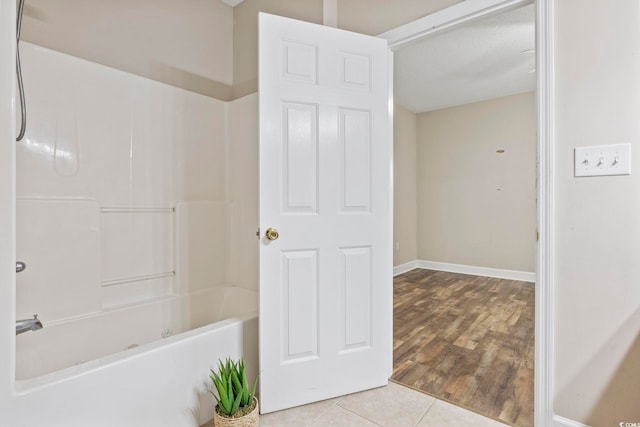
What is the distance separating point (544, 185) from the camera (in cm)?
135

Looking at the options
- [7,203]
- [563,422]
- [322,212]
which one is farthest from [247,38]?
[563,422]

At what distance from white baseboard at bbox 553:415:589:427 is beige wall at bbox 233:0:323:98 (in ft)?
8.55

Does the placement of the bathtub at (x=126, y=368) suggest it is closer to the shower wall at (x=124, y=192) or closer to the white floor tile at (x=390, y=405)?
the shower wall at (x=124, y=192)

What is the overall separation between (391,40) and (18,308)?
2.42 metres

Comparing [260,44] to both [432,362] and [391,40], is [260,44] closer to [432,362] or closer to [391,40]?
[391,40]

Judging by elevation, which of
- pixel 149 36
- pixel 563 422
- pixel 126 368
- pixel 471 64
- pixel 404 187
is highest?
pixel 471 64

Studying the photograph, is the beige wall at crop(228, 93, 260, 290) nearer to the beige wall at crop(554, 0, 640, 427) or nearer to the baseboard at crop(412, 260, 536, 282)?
the beige wall at crop(554, 0, 640, 427)

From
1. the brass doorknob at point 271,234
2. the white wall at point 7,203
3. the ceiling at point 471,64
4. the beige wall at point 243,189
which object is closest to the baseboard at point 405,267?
the ceiling at point 471,64

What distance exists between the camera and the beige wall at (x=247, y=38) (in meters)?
2.28

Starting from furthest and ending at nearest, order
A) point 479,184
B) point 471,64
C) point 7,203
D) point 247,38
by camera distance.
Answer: point 479,184 < point 471,64 < point 247,38 < point 7,203

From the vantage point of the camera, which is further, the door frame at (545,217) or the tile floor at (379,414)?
the tile floor at (379,414)

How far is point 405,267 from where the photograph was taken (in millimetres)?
4781

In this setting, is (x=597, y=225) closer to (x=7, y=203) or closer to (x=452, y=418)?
(x=452, y=418)

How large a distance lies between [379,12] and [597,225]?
62.9 inches
